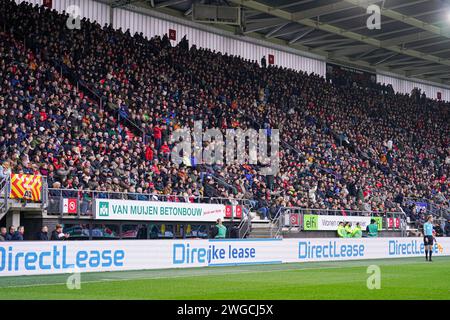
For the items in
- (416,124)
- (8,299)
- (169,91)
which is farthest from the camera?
(416,124)

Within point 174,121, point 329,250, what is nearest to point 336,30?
point 174,121

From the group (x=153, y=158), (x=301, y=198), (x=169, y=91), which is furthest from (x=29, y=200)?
(x=301, y=198)

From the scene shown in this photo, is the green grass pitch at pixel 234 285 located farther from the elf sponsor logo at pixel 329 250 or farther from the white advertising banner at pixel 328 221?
the white advertising banner at pixel 328 221

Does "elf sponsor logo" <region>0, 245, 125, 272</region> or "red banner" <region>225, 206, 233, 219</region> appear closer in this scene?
"elf sponsor logo" <region>0, 245, 125, 272</region>

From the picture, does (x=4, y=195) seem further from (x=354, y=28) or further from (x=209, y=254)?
(x=354, y=28)

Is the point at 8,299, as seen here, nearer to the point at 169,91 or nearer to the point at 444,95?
the point at 169,91

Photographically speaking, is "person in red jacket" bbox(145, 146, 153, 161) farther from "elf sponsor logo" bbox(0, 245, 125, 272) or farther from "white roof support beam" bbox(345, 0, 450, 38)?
"white roof support beam" bbox(345, 0, 450, 38)

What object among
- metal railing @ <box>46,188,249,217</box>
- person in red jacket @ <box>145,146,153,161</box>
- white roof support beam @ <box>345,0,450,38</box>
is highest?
white roof support beam @ <box>345,0,450,38</box>

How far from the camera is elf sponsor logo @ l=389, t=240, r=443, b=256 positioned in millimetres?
33616

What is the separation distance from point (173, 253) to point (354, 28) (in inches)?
1058

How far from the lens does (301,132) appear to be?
141ft

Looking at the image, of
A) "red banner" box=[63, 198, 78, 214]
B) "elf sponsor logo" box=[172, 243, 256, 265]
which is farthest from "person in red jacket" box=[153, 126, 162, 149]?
"elf sponsor logo" box=[172, 243, 256, 265]

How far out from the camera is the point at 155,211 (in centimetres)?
2900
